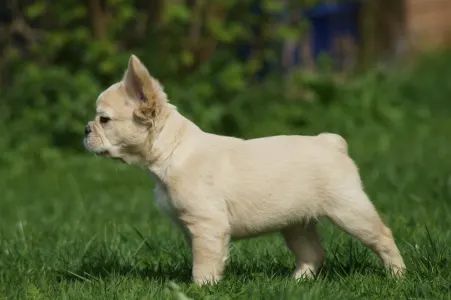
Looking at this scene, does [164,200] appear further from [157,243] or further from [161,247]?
[157,243]

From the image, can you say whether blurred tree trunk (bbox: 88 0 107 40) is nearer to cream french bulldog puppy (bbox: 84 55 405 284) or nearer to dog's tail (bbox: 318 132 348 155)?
cream french bulldog puppy (bbox: 84 55 405 284)

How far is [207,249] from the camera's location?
3.94 meters

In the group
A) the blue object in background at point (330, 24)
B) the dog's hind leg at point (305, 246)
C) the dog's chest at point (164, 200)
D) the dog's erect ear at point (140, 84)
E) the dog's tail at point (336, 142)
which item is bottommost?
the blue object in background at point (330, 24)

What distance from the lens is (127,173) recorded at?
344 inches

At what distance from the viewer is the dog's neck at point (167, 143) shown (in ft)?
13.5

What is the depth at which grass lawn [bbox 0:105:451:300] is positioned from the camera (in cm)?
386

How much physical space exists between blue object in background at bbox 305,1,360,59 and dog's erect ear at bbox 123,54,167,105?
9.64 metres

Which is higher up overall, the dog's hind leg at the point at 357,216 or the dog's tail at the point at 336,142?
the dog's tail at the point at 336,142

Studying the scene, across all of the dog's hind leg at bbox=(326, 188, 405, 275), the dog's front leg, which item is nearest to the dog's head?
the dog's front leg

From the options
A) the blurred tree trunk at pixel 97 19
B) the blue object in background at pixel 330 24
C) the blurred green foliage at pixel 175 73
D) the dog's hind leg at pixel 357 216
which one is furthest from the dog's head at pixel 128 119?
the blue object in background at pixel 330 24

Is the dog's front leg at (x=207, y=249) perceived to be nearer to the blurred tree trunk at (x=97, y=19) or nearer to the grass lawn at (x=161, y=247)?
the grass lawn at (x=161, y=247)

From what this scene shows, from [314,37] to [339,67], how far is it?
42.9 inches

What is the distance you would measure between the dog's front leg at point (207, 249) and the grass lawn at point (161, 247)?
82 mm

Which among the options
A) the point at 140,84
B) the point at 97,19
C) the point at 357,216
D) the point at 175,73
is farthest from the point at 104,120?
the point at 97,19
